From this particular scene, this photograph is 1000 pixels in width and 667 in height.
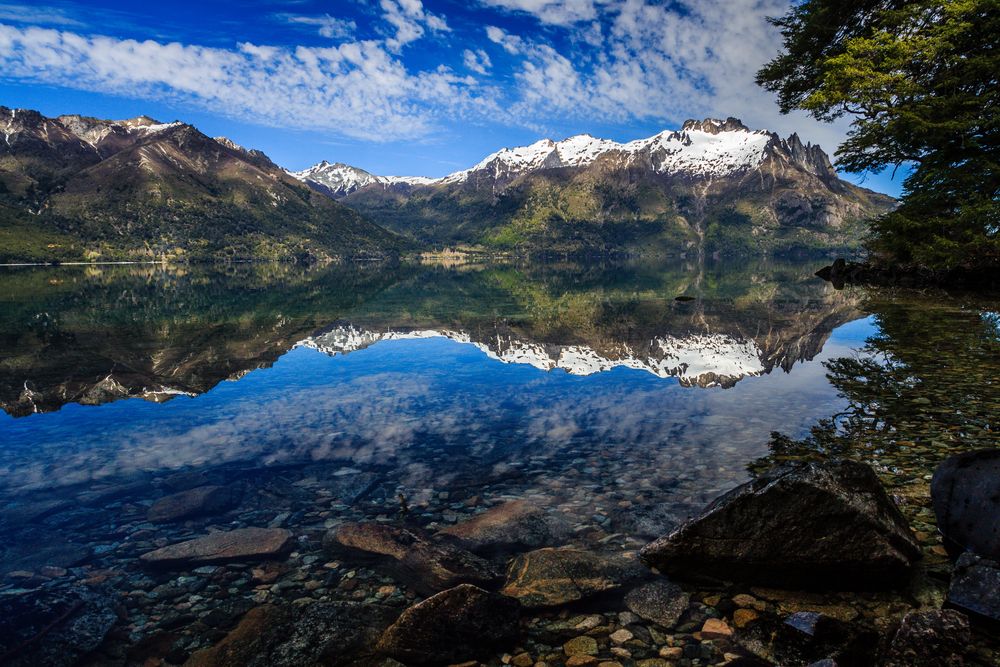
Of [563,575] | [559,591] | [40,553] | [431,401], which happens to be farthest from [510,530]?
[431,401]

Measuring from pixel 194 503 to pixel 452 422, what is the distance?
9709 millimetres

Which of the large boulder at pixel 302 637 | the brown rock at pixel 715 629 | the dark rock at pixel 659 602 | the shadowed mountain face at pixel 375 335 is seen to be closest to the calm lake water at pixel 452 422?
the shadowed mountain face at pixel 375 335

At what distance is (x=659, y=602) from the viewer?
9070 millimetres

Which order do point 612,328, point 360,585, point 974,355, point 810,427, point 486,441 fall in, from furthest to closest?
1. point 612,328
2. point 974,355
3. point 486,441
4. point 810,427
5. point 360,585

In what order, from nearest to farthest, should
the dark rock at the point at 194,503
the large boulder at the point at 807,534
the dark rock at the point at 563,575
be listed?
the large boulder at the point at 807,534
the dark rock at the point at 563,575
the dark rock at the point at 194,503

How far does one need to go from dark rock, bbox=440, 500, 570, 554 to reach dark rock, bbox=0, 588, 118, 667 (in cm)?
685

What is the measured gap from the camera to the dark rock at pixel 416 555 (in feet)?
33.9

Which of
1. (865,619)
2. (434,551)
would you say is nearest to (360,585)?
(434,551)

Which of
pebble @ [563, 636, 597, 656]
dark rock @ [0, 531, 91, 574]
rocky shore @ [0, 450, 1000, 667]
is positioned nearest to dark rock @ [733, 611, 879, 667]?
rocky shore @ [0, 450, 1000, 667]

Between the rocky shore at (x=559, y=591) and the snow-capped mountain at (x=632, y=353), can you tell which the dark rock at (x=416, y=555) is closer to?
the rocky shore at (x=559, y=591)

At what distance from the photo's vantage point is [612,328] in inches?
1837

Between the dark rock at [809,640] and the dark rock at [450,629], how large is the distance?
365 cm

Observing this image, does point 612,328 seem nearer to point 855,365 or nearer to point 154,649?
point 855,365

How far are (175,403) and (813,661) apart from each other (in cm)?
2690
